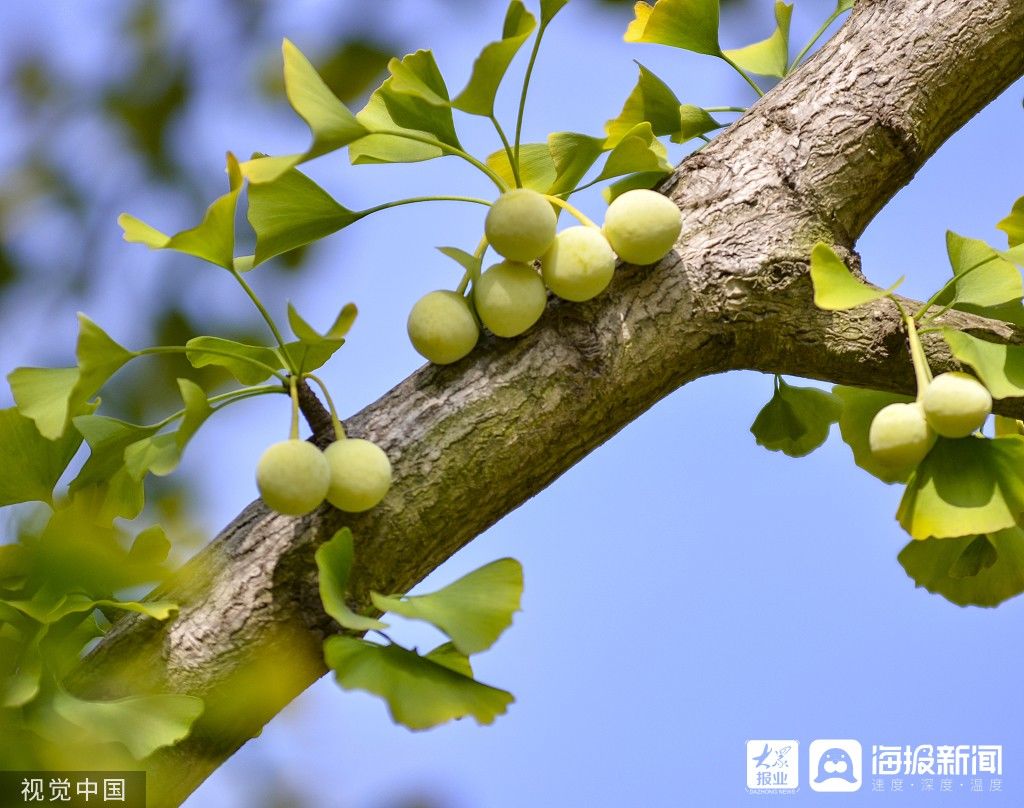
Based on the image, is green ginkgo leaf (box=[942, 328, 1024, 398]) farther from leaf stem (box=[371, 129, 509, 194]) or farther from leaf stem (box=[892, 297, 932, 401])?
leaf stem (box=[371, 129, 509, 194])

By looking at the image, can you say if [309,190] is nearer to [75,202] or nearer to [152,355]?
[152,355]

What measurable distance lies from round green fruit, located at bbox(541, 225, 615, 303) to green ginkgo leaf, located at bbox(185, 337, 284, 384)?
0.23 m

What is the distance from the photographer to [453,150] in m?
0.83

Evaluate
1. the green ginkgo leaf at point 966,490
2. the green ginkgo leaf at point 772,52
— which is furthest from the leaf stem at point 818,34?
the green ginkgo leaf at point 966,490

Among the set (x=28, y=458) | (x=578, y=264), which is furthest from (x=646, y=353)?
(x=28, y=458)

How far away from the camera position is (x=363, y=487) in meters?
0.74

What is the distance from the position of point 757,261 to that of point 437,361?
0.97ft

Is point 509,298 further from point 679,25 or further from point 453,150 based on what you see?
point 679,25

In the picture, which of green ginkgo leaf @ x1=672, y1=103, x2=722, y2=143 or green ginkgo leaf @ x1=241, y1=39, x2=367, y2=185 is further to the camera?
green ginkgo leaf @ x1=672, y1=103, x2=722, y2=143

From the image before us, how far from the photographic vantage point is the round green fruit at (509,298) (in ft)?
2.60

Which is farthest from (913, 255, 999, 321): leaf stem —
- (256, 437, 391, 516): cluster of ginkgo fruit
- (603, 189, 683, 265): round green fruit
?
(256, 437, 391, 516): cluster of ginkgo fruit

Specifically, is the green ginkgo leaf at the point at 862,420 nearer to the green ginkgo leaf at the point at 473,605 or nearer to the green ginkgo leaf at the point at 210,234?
the green ginkgo leaf at the point at 473,605

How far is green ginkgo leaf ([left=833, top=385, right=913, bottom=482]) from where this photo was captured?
3.57ft

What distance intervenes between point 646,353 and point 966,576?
0.44m
